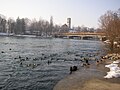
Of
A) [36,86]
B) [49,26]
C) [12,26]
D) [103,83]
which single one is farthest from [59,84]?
[49,26]

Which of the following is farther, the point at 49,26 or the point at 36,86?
the point at 49,26

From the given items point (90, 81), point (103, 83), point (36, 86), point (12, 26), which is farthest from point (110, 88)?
point (12, 26)

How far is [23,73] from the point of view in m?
23.3

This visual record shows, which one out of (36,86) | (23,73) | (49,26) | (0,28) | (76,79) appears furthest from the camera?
(49,26)

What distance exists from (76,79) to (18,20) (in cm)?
14896

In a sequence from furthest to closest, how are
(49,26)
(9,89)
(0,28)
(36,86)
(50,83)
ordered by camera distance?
1. (49,26)
2. (0,28)
3. (50,83)
4. (36,86)
5. (9,89)

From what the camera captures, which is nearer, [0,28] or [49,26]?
[0,28]

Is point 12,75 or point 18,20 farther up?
point 18,20

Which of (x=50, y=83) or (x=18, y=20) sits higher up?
(x=18, y=20)

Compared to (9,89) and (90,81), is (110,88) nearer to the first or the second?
(90,81)

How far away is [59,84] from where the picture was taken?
63.6 feet

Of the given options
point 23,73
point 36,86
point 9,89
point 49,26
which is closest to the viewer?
point 9,89

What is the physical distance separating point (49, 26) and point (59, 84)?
175303 mm

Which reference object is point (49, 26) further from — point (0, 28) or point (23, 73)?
point (23, 73)
